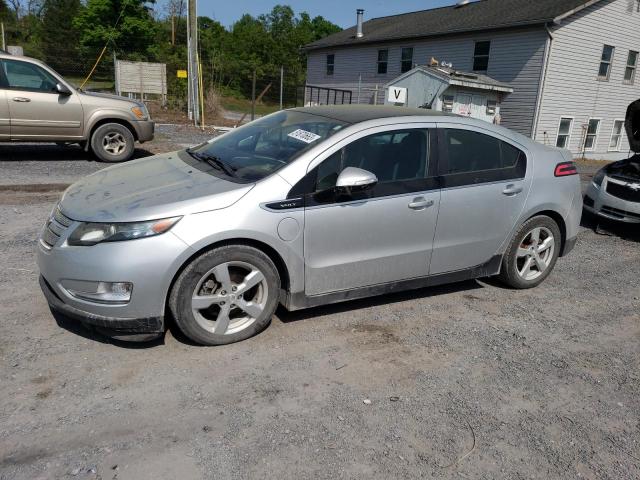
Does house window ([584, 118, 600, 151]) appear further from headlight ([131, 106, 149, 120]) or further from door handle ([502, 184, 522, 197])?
door handle ([502, 184, 522, 197])

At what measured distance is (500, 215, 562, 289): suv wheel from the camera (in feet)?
15.8

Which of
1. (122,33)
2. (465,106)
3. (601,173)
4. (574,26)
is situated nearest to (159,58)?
(122,33)

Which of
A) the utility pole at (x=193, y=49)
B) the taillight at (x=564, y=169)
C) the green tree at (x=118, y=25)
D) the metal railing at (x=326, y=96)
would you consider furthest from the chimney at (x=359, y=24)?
the taillight at (x=564, y=169)

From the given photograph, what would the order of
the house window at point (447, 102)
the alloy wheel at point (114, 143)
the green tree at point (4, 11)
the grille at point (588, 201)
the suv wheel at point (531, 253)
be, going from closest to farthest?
the suv wheel at point (531, 253)
the grille at point (588, 201)
the alloy wheel at point (114, 143)
the house window at point (447, 102)
the green tree at point (4, 11)

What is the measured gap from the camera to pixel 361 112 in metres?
4.34

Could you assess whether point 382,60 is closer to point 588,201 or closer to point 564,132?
point 564,132

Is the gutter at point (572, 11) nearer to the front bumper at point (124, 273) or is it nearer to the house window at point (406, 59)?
the house window at point (406, 59)

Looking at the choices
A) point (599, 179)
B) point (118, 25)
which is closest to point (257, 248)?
point (599, 179)

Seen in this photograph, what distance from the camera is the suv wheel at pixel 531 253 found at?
15.8 feet

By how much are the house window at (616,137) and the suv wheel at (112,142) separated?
22654mm

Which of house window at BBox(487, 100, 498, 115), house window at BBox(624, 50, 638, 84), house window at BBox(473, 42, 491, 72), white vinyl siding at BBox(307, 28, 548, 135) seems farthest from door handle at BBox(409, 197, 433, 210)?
house window at BBox(624, 50, 638, 84)

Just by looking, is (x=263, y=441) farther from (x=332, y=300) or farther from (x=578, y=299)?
(x=578, y=299)

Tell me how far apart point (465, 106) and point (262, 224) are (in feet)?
54.6

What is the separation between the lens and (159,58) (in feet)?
98.3
